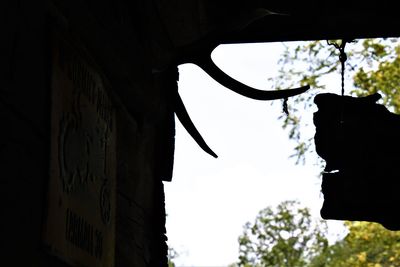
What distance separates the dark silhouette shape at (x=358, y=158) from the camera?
9.05 feet

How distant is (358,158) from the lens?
2.79 metres

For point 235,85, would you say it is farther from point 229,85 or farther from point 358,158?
point 358,158

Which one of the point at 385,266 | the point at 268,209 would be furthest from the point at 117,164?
the point at 268,209

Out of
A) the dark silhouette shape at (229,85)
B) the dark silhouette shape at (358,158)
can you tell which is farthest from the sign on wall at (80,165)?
the dark silhouette shape at (358,158)

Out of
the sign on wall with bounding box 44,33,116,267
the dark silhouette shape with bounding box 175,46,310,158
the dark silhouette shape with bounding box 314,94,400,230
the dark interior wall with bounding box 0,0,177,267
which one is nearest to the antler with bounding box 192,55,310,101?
the dark silhouette shape with bounding box 175,46,310,158

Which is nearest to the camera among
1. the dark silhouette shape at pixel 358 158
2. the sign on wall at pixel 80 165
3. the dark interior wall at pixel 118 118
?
the dark interior wall at pixel 118 118

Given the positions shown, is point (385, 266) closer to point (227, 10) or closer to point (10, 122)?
point (227, 10)

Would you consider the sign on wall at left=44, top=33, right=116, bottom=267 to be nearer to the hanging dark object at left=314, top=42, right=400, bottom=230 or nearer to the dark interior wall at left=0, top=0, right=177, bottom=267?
the dark interior wall at left=0, top=0, right=177, bottom=267

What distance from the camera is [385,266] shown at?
1184 centimetres

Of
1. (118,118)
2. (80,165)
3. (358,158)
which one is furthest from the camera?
(358,158)

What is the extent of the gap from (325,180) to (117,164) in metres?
0.92

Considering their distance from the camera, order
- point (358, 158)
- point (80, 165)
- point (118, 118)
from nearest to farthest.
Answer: point (80, 165), point (118, 118), point (358, 158)

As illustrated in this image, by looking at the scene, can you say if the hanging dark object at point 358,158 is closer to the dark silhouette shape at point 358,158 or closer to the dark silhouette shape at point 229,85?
the dark silhouette shape at point 358,158

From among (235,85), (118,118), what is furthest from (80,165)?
(235,85)
